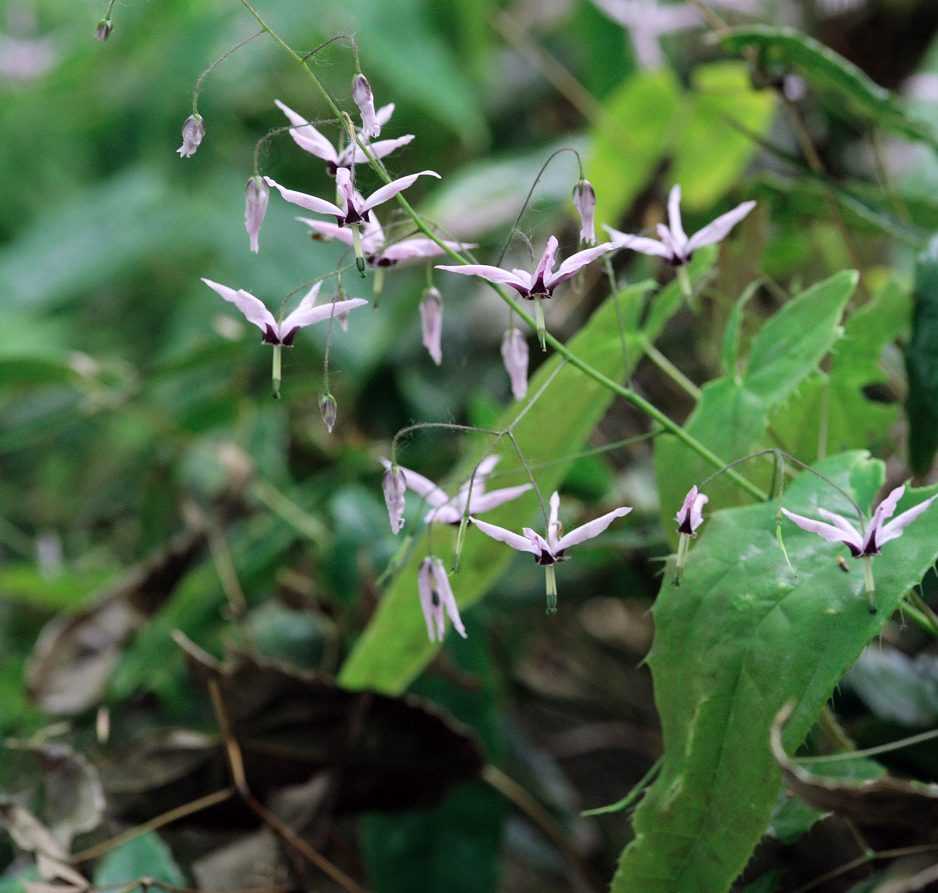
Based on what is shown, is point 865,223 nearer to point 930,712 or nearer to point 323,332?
point 930,712

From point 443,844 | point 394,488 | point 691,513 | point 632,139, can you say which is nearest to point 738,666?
point 691,513

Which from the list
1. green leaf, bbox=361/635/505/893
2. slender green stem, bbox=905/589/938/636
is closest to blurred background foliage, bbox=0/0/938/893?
green leaf, bbox=361/635/505/893

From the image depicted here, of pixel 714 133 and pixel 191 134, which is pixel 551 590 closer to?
pixel 191 134

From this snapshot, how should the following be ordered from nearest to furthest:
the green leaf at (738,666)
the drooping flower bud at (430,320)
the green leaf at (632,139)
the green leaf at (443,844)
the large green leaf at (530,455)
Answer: the green leaf at (738,666) → the drooping flower bud at (430,320) → the large green leaf at (530,455) → the green leaf at (443,844) → the green leaf at (632,139)

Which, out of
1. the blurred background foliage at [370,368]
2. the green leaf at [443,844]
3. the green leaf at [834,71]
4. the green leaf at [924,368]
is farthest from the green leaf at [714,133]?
the green leaf at [443,844]

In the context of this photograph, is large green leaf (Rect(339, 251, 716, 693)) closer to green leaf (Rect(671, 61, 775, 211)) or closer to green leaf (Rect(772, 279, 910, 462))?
green leaf (Rect(772, 279, 910, 462))

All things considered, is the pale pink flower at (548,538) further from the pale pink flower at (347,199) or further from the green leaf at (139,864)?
the green leaf at (139,864)
